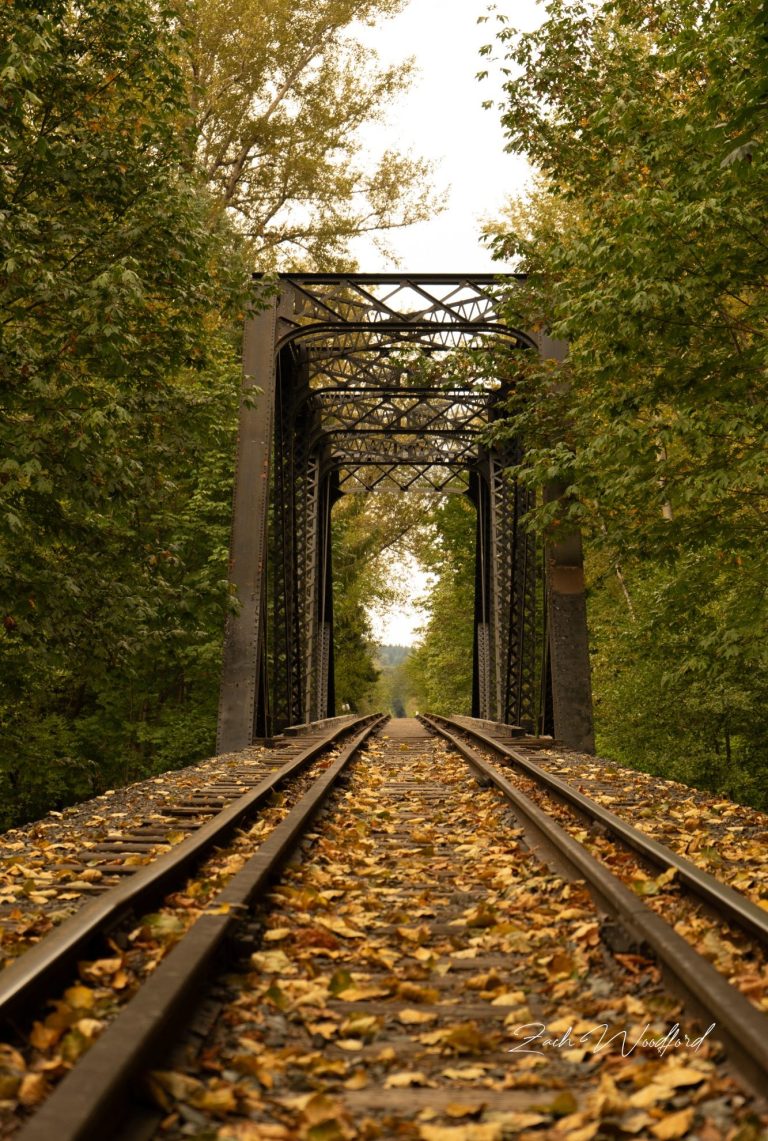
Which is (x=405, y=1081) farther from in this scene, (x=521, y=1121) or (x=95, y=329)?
(x=95, y=329)

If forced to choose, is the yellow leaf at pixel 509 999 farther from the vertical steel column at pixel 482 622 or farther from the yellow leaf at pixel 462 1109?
the vertical steel column at pixel 482 622

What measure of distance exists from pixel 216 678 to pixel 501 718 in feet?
19.8

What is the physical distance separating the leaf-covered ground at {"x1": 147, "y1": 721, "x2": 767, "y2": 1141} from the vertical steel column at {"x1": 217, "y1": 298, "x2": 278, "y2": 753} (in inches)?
301

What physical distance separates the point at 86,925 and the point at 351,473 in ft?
79.0

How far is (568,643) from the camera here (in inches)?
517

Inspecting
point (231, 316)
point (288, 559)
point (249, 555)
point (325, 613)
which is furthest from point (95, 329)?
point (325, 613)

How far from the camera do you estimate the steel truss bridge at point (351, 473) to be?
1305 cm

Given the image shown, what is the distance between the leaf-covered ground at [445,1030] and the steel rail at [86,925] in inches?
20.8

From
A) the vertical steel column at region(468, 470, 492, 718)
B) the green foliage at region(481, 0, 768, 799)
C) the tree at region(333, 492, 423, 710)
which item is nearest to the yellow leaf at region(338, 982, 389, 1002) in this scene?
the green foliage at region(481, 0, 768, 799)

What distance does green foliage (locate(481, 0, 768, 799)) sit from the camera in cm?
775

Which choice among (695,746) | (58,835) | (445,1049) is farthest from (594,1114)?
(695,746)

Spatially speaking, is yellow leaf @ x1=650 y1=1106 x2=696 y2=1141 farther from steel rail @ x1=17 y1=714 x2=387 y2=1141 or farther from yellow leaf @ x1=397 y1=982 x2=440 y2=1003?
steel rail @ x1=17 y1=714 x2=387 y2=1141

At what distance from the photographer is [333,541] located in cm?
2859

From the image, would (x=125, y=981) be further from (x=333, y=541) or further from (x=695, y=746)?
(x=333, y=541)
